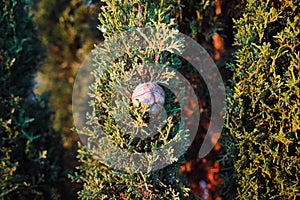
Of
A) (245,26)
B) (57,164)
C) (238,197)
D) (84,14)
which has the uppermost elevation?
(84,14)

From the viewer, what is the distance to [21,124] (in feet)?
9.91

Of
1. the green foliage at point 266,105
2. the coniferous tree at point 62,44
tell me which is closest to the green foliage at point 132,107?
the green foliage at point 266,105

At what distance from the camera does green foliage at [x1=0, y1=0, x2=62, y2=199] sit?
9.78 ft

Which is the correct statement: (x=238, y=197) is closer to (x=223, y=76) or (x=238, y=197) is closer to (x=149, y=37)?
(x=223, y=76)

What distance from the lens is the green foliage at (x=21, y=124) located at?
9.78ft

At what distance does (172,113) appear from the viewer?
236 cm

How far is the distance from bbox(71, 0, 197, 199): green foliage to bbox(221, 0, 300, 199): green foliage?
443 millimetres

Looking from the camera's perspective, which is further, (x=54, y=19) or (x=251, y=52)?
(x=54, y=19)

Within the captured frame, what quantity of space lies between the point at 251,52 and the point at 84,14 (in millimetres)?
3846

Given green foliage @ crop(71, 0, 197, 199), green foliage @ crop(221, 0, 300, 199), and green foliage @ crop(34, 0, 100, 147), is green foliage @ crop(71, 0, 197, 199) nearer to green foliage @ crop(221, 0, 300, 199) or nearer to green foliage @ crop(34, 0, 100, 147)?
green foliage @ crop(221, 0, 300, 199)

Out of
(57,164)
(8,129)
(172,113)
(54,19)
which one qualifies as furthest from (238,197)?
(54,19)

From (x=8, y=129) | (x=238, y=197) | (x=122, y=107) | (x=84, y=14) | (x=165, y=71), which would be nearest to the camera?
(x=122, y=107)

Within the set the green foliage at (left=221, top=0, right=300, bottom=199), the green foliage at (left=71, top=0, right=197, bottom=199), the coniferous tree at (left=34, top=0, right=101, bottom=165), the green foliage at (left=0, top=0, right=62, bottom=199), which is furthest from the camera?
the coniferous tree at (left=34, top=0, right=101, bottom=165)

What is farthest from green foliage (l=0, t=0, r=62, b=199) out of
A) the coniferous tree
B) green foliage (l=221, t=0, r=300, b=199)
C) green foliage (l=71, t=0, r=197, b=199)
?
the coniferous tree
